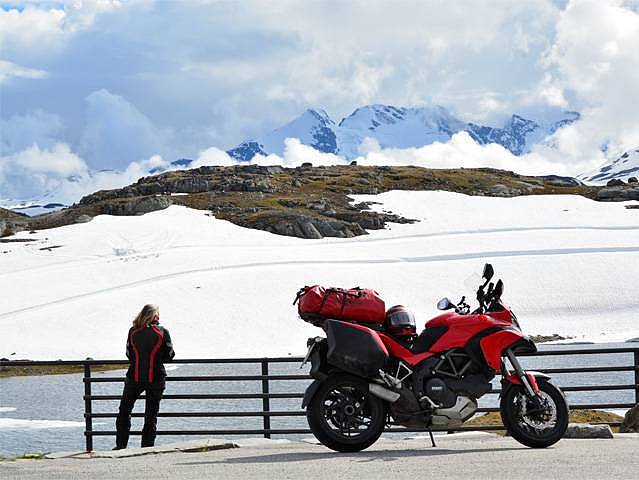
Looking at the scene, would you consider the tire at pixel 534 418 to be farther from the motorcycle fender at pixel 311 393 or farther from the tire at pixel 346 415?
the motorcycle fender at pixel 311 393

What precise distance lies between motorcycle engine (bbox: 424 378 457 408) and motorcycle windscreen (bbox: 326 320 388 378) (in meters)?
0.53

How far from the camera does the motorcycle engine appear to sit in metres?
10.0

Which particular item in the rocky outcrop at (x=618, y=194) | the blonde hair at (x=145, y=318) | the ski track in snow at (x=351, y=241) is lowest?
the blonde hair at (x=145, y=318)

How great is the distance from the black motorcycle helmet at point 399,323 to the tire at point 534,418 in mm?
1240

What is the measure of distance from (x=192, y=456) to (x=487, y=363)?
11.1 ft

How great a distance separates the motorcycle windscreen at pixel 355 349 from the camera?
10.0 metres

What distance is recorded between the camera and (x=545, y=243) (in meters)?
69.7

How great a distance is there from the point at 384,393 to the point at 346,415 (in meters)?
0.49

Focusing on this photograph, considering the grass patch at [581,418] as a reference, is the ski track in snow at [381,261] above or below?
above

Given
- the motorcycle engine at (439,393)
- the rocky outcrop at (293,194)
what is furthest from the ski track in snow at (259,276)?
the motorcycle engine at (439,393)

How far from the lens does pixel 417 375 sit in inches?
398

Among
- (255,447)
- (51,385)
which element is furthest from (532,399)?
(51,385)

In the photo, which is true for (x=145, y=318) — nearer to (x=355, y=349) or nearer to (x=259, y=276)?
(x=355, y=349)

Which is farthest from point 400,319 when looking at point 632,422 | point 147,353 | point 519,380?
point 632,422
